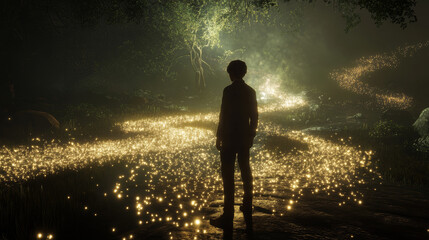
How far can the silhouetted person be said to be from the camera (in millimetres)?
4078

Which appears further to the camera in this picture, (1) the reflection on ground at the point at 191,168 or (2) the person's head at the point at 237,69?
(1) the reflection on ground at the point at 191,168

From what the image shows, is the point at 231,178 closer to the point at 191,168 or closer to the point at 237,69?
the point at 237,69

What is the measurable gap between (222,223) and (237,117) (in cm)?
162

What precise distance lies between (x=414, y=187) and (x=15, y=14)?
22.8 metres

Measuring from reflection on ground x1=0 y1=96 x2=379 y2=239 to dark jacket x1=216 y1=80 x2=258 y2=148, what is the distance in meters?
1.38

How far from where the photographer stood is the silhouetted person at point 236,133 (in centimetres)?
408

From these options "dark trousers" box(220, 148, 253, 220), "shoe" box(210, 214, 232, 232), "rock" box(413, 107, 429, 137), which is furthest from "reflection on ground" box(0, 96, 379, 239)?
"rock" box(413, 107, 429, 137)

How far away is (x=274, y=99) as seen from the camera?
28.2m

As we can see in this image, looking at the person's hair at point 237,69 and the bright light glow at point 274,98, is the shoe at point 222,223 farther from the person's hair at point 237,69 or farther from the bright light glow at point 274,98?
the bright light glow at point 274,98

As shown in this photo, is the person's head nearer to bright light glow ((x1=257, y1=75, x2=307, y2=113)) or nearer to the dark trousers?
the dark trousers

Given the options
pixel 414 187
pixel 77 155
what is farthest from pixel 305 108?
pixel 77 155

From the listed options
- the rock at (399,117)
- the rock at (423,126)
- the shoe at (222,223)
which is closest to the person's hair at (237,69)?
the shoe at (222,223)

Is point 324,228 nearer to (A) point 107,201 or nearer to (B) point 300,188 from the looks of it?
(B) point 300,188

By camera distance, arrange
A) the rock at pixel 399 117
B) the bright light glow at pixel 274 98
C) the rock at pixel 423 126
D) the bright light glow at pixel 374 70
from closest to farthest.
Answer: the rock at pixel 423 126 < the rock at pixel 399 117 < the bright light glow at pixel 374 70 < the bright light glow at pixel 274 98
